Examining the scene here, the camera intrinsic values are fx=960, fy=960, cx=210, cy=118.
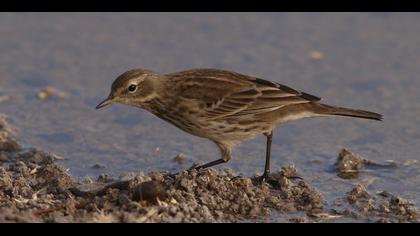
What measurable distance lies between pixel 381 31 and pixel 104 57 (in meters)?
4.36

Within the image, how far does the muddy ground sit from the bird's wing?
755 mm

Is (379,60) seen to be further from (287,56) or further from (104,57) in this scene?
(104,57)

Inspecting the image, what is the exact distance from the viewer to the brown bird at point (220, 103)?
10.4 m

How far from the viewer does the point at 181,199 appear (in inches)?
348

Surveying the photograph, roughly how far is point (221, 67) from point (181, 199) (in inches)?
216

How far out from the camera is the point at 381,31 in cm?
1514

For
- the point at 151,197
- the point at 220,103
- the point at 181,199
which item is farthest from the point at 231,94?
the point at 151,197

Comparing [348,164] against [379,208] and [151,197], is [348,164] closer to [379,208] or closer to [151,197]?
[379,208]

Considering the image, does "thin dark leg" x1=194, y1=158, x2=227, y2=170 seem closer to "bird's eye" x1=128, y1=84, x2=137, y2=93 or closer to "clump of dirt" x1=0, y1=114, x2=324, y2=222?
"clump of dirt" x1=0, y1=114, x2=324, y2=222

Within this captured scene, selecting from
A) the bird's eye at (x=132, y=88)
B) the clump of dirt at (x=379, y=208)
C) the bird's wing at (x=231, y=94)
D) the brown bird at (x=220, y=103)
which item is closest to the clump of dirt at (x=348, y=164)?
the brown bird at (x=220, y=103)

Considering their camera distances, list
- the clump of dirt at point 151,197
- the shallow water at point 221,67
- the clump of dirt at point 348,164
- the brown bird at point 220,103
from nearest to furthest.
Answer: the clump of dirt at point 151,197, the brown bird at point 220,103, the clump of dirt at point 348,164, the shallow water at point 221,67

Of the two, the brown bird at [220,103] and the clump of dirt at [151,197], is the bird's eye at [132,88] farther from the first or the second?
the clump of dirt at [151,197]

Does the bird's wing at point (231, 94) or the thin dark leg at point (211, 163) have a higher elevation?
the bird's wing at point (231, 94)
